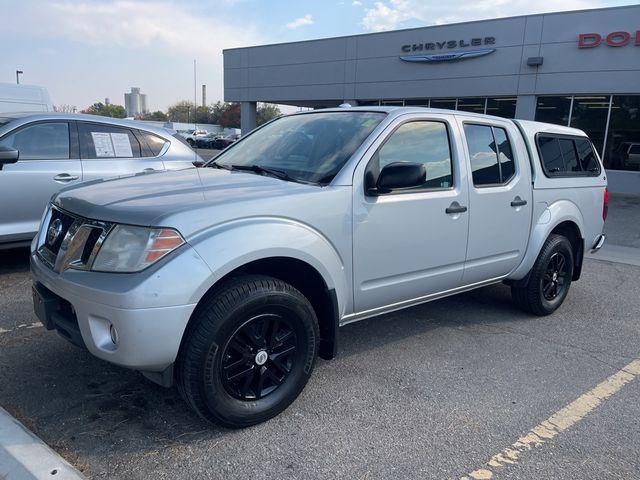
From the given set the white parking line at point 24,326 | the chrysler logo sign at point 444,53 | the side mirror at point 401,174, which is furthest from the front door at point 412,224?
the chrysler logo sign at point 444,53

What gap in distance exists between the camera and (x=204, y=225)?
267cm

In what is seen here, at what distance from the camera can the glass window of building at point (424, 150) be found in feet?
11.9

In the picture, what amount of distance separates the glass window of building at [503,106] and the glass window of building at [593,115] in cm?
204

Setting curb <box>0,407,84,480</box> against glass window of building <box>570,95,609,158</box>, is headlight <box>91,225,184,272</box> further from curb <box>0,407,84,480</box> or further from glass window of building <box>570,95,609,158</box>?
glass window of building <box>570,95,609,158</box>

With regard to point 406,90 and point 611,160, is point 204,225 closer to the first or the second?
point 611,160

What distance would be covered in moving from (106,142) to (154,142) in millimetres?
608

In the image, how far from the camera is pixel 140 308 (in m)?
2.46

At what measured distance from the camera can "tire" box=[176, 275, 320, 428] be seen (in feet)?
8.74

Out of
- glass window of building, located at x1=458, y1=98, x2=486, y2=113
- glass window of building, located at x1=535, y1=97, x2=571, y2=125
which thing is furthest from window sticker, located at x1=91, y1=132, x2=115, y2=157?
glass window of building, located at x1=458, y1=98, x2=486, y2=113

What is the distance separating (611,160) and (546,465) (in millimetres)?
16928

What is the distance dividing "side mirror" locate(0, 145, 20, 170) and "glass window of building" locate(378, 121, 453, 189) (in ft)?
12.5

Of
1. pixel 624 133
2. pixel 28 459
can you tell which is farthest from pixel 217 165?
pixel 624 133

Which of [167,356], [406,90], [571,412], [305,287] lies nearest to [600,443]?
[571,412]

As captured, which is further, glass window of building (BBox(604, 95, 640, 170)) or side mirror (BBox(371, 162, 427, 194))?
glass window of building (BBox(604, 95, 640, 170))
